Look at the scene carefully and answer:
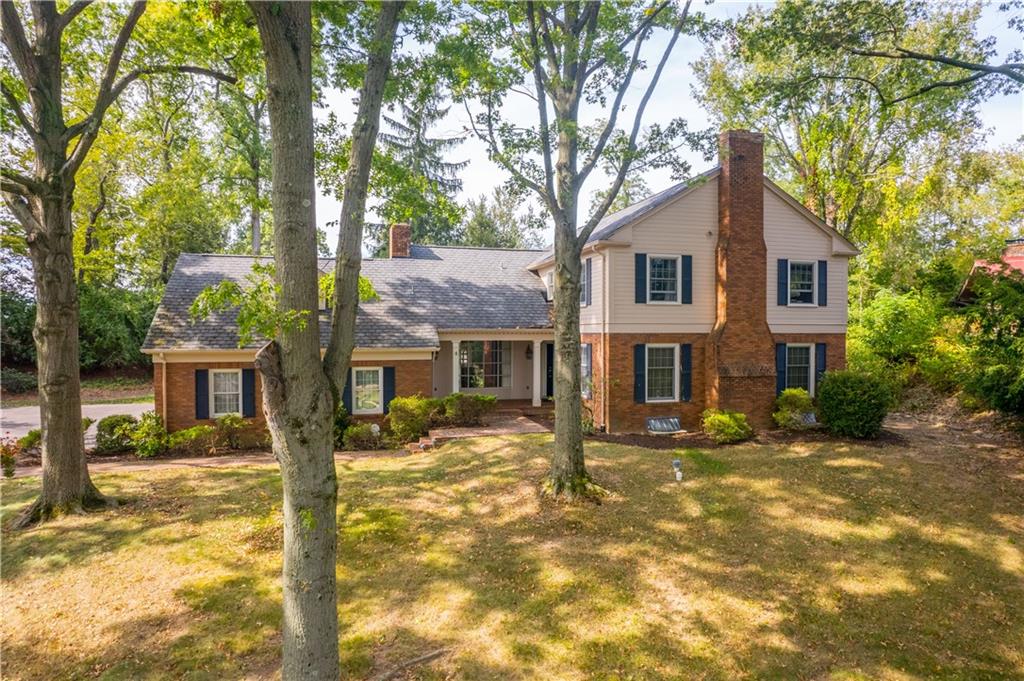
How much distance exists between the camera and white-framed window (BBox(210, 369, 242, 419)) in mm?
15195

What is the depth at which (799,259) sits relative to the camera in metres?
16.2

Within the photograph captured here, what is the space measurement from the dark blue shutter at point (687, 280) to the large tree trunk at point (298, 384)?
12924 millimetres

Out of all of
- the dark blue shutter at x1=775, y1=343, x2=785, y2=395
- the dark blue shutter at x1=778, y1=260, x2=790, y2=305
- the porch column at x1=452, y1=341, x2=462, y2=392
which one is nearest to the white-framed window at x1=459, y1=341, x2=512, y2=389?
the porch column at x1=452, y1=341, x2=462, y2=392

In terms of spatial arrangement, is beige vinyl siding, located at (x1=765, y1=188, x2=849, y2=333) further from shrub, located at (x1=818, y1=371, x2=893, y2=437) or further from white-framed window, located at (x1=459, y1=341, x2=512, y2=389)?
white-framed window, located at (x1=459, y1=341, x2=512, y2=389)

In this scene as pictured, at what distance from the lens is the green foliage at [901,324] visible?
20125 mm

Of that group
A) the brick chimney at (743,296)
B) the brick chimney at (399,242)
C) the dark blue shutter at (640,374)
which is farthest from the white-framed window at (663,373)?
the brick chimney at (399,242)

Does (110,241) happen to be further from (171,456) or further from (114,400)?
(171,456)

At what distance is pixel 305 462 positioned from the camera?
14.2 ft

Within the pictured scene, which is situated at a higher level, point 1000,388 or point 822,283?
point 822,283

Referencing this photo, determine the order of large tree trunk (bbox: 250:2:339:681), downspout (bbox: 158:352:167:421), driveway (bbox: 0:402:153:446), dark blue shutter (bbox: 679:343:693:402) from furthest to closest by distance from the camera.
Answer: driveway (bbox: 0:402:153:446) → dark blue shutter (bbox: 679:343:693:402) → downspout (bbox: 158:352:167:421) → large tree trunk (bbox: 250:2:339:681)

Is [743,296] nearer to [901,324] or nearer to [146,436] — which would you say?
[901,324]

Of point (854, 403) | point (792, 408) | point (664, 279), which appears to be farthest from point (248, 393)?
point (854, 403)

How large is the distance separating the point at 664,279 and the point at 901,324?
11.7 meters

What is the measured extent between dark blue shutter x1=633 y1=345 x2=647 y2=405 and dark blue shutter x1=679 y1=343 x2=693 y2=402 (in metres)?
1.19
